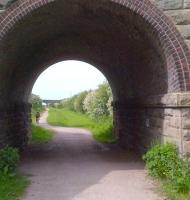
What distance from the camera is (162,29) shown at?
942 cm

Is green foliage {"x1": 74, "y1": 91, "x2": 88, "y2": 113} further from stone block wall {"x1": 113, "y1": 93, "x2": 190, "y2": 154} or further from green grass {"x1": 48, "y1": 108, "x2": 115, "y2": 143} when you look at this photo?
stone block wall {"x1": 113, "y1": 93, "x2": 190, "y2": 154}

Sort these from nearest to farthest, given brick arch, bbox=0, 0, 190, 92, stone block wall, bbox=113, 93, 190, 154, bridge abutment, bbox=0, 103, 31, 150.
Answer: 1. stone block wall, bbox=113, 93, 190, 154
2. brick arch, bbox=0, 0, 190, 92
3. bridge abutment, bbox=0, 103, 31, 150

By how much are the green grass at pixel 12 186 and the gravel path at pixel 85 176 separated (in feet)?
0.51

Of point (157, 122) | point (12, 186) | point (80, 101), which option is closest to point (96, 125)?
point (157, 122)

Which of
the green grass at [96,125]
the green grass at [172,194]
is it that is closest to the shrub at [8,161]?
the green grass at [172,194]

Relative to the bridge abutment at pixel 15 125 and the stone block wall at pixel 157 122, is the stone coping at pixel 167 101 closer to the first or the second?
the stone block wall at pixel 157 122

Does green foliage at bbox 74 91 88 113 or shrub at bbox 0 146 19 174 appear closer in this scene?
shrub at bbox 0 146 19 174

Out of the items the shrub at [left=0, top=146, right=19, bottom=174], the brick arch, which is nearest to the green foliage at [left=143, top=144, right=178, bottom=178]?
the brick arch

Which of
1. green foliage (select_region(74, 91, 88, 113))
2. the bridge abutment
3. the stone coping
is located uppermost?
green foliage (select_region(74, 91, 88, 113))

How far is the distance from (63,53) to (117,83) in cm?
237

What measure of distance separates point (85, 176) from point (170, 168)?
191 centimetres

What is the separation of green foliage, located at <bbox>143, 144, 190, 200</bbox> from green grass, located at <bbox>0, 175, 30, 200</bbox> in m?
2.55

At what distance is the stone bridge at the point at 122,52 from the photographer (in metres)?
9.41

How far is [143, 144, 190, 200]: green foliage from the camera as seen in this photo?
25.7ft
